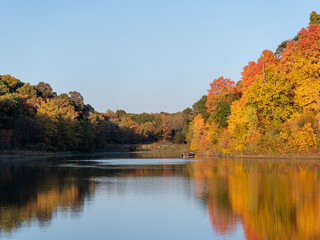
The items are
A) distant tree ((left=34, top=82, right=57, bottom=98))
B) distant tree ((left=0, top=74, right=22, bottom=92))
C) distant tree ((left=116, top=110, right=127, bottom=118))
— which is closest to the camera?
distant tree ((left=0, top=74, right=22, bottom=92))

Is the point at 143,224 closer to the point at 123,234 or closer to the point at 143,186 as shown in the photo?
the point at 123,234

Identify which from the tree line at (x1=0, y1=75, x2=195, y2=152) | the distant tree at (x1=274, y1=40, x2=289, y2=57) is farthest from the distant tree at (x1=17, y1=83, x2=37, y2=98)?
the distant tree at (x1=274, y1=40, x2=289, y2=57)

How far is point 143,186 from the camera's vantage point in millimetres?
23656

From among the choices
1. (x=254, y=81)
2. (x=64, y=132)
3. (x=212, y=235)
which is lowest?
(x=212, y=235)

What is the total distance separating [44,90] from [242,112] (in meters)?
53.7

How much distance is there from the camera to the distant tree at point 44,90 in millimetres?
94812

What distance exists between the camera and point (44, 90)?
314 feet

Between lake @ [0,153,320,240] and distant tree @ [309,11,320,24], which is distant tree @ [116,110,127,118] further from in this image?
lake @ [0,153,320,240]

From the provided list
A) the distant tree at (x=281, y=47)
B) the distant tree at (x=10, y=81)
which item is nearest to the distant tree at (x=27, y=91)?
the distant tree at (x=10, y=81)

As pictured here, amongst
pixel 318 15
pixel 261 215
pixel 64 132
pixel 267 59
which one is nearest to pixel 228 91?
pixel 267 59

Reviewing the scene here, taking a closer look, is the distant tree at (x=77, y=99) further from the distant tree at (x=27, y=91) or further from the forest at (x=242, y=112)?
the distant tree at (x=27, y=91)

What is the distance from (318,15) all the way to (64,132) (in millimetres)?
52197

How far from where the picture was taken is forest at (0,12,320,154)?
2062 inches

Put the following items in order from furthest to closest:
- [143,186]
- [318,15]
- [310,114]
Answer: [318,15], [310,114], [143,186]
